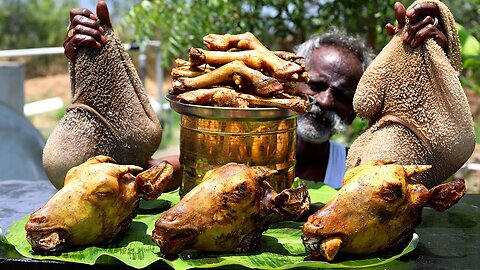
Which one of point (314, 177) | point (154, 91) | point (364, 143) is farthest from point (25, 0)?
point (364, 143)

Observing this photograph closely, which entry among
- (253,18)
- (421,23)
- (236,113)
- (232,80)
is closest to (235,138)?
(236,113)

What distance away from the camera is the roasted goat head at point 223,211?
1.63m

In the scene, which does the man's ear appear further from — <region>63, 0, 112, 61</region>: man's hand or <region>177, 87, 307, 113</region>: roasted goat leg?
<region>63, 0, 112, 61</region>: man's hand

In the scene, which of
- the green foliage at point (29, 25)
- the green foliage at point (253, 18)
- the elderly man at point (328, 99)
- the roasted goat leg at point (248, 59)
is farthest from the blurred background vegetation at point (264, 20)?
the green foliage at point (29, 25)

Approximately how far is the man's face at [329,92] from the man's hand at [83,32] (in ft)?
4.76

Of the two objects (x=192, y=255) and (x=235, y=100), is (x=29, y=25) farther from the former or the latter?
(x=192, y=255)

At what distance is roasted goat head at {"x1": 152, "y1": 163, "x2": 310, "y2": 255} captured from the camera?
1630mm

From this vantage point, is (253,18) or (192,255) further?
(253,18)

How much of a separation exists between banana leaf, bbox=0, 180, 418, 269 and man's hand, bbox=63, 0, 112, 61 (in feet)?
1.95

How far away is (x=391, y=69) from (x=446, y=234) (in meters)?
0.55

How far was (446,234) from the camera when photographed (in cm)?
196

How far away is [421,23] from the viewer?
2057 mm

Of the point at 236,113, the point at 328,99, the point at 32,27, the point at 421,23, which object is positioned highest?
the point at 421,23

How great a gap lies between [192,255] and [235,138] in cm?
38
